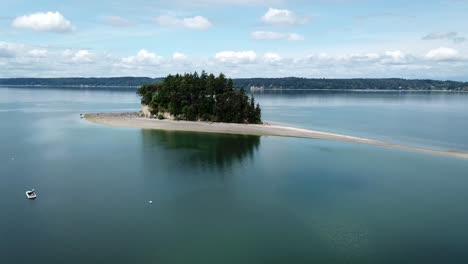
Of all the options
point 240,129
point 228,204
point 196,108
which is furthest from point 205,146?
point 196,108

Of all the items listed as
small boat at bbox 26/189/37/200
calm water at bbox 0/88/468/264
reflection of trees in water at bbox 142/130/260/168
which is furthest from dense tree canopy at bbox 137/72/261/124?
small boat at bbox 26/189/37/200

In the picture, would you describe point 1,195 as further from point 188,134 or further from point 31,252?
point 188,134

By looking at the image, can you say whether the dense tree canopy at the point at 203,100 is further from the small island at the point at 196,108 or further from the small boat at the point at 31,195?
the small boat at the point at 31,195

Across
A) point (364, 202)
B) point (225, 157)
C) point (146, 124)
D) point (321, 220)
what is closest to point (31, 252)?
point (321, 220)

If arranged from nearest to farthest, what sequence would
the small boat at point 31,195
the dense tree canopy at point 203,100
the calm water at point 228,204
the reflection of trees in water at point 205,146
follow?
the calm water at point 228,204 → the small boat at point 31,195 → the reflection of trees in water at point 205,146 → the dense tree canopy at point 203,100

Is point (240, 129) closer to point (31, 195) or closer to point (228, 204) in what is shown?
point (228, 204)

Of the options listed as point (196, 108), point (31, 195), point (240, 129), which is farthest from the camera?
point (196, 108)

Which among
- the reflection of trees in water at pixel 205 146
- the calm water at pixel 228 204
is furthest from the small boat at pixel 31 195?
the reflection of trees in water at pixel 205 146
